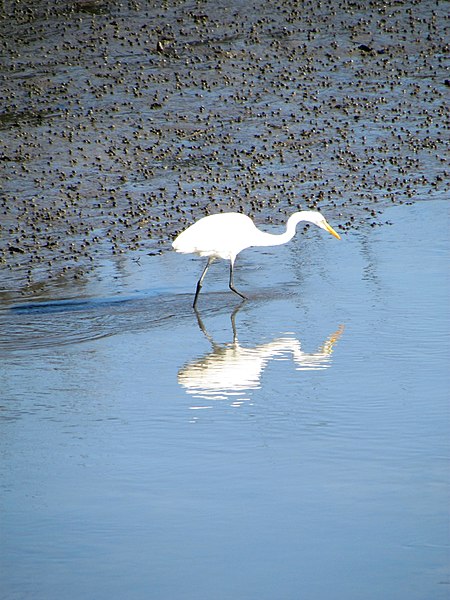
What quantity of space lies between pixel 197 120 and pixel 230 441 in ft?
37.3

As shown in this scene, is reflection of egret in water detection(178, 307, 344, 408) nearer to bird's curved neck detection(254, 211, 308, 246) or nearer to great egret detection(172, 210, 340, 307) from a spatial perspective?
great egret detection(172, 210, 340, 307)

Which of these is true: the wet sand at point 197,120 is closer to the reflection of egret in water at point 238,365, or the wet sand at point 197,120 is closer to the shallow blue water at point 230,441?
the shallow blue water at point 230,441

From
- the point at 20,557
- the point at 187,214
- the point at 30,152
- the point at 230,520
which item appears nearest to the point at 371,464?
the point at 230,520

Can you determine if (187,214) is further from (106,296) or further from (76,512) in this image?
(76,512)

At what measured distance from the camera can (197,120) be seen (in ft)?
58.1

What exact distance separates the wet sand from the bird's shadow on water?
0.77 meters

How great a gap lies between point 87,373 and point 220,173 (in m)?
7.72

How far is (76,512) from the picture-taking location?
6012 mm

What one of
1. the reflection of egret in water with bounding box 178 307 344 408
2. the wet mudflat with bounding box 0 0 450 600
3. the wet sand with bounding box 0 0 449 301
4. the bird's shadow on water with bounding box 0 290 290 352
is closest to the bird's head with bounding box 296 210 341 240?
the wet mudflat with bounding box 0 0 450 600

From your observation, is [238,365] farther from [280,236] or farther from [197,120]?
[197,120]

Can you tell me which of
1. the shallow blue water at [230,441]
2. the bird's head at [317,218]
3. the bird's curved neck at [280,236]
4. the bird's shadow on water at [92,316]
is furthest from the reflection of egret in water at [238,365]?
the bird's head at [317,218]

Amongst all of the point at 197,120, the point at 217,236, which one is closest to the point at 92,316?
the point at 217,236

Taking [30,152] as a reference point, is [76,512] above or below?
below

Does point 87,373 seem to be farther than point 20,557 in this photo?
Yes
